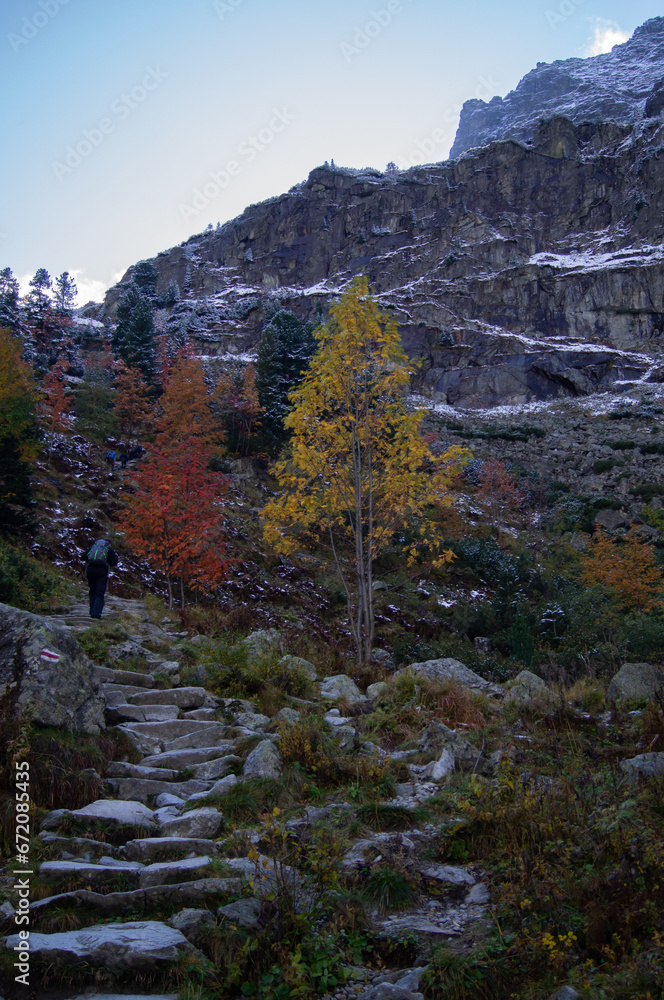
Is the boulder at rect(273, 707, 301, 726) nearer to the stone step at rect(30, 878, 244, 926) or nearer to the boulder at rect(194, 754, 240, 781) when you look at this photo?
the boulder at rect(194, 754, 240, 781)

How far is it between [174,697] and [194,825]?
255cm

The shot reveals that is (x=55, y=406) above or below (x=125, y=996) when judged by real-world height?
above

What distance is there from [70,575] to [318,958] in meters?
12.3

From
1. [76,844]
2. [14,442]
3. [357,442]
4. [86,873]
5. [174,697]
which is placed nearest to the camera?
[86,873]

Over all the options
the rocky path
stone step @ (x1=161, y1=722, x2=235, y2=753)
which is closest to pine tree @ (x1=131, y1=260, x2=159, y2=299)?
stone step @ (x1=161, y1=722, x2=235, y2=753)

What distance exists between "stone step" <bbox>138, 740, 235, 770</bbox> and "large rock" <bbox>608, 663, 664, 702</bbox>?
164 inches

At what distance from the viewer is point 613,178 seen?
68812mm

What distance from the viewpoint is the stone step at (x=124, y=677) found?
627 cm

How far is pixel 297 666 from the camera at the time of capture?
685 centimetres

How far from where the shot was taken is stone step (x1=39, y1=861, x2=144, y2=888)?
2852 mm

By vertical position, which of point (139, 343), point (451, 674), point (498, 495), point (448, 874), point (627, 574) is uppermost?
point (139, 343)

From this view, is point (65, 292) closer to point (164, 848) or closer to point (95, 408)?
point (95, 408)

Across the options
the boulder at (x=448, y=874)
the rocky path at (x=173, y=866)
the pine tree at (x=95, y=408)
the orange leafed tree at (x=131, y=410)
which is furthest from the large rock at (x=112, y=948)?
the orange leafed tree at (x=131, y=410)

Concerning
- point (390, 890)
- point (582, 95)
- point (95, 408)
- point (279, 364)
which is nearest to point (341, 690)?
point (390, 890)
